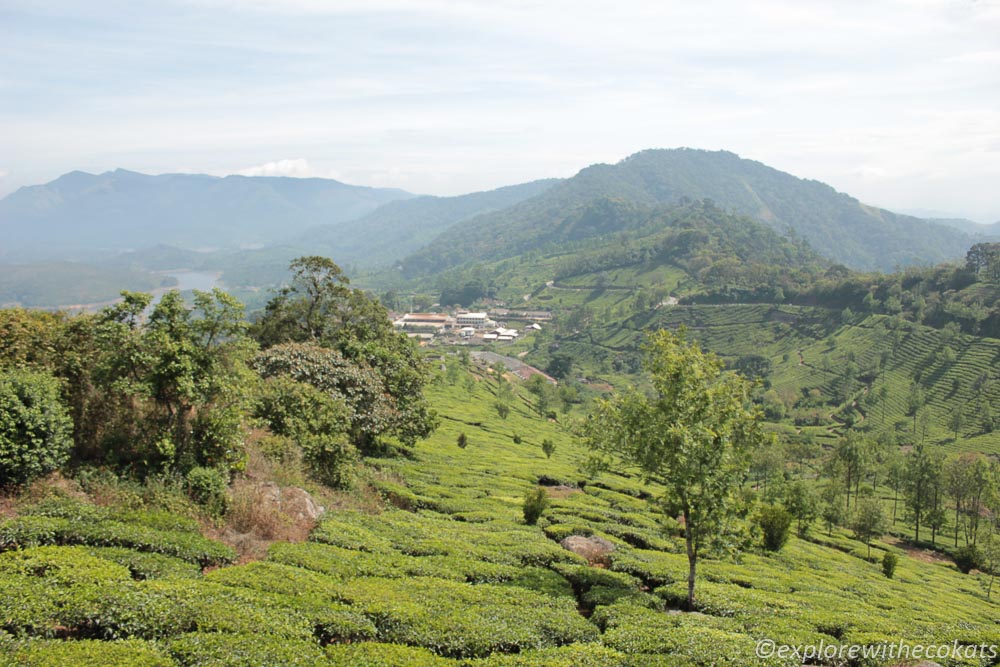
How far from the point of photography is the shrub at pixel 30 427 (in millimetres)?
13711

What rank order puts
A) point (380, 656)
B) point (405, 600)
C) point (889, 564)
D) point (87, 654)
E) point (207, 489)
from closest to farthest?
point (87, 654), point (380, 656), point (405, 600), point (207, 489), point (889, 564)

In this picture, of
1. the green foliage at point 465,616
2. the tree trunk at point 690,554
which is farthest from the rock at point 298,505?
the tree trunk at point 690,554

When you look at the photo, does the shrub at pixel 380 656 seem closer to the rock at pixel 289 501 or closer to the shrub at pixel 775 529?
the rock at pixel 289 501

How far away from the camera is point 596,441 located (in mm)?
15539

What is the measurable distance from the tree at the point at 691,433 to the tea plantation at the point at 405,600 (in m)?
3.01

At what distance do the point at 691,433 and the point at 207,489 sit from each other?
14.8 meters

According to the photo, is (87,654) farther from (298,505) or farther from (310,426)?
(310,426)

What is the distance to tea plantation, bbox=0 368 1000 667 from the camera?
980 cm

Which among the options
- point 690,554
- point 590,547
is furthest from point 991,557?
point 690,554

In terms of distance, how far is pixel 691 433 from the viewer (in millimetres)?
13617

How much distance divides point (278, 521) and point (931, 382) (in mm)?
132545

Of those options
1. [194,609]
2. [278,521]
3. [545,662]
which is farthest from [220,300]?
[545,662]

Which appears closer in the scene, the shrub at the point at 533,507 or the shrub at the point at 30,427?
the shrub at the point at 30,427

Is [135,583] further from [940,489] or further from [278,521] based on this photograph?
[940,489]
